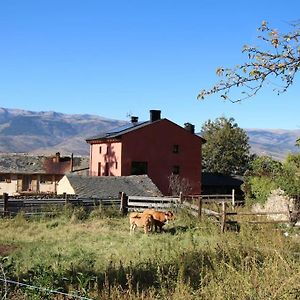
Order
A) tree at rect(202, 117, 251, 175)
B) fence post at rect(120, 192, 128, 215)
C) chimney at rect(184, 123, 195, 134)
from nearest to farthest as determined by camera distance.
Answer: fence post at rect(120, 192, 128, 215)
chimney at rect(184, 123, 195, 134)
tree at rect(202, 117, 251, 175)

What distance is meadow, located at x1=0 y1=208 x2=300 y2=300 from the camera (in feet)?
22.0

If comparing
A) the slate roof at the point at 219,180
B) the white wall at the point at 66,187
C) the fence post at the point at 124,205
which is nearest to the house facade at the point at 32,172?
the slate roof at the point at 219,180

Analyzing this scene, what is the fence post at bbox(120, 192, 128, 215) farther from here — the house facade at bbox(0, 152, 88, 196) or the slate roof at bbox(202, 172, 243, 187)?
the house facade at bbox(0, 152, 88, 196)

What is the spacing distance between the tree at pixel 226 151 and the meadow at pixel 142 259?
38.9m

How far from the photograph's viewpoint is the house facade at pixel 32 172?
5600cm

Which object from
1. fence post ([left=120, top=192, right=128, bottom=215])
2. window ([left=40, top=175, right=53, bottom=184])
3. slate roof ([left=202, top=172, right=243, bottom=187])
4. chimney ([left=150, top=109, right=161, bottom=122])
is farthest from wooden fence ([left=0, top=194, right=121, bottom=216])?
window ([left=40, top=175, right=53, bottom=184])

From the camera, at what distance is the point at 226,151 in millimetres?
62344

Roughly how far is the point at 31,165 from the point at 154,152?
19801 millimetres

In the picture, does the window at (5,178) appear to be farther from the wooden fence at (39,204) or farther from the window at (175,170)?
the wooden fence at (39,204)

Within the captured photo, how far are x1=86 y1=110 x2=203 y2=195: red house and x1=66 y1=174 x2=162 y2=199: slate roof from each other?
7470mm

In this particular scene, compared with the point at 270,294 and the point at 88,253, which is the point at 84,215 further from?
the point at 270,294

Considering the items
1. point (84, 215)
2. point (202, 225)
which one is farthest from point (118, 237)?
point (84, 215)

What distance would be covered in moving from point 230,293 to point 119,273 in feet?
12.3

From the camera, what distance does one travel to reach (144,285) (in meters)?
8.54
